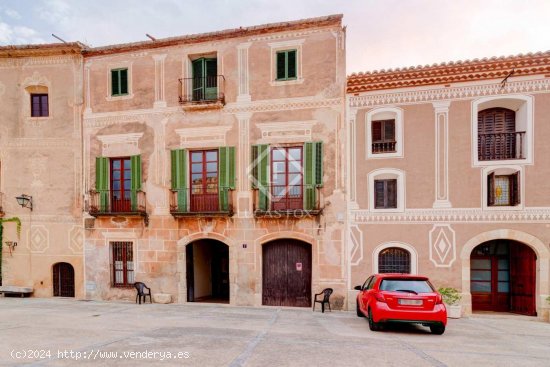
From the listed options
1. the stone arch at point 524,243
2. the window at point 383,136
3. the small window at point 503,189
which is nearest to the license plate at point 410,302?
the stone arch at point 524,243

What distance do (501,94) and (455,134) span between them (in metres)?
1.99

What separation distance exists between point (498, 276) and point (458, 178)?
→ 4283mm

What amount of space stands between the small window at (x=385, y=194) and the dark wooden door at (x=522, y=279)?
16.0 feet

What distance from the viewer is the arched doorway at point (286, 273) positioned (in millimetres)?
13438

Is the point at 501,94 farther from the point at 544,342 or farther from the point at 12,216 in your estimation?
the point at 12,216

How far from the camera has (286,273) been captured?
13594 mm

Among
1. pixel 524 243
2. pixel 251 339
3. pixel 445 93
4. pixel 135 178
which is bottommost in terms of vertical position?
pixel 251 339

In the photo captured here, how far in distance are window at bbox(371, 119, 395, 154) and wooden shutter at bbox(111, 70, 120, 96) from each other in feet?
36.3

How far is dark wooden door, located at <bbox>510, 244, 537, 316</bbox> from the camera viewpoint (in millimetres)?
12117

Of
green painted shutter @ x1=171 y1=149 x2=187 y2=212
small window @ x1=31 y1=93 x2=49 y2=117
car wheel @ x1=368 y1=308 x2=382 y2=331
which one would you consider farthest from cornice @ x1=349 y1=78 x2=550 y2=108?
small window @ x1=31 y1=93 x2=49 y2=117

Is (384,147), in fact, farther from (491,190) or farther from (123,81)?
(123,81)

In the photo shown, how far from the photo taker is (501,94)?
12.1 m

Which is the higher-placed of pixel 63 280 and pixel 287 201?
pixel 287 201

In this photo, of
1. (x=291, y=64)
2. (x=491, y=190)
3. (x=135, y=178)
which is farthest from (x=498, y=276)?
(x=135, y=178)
